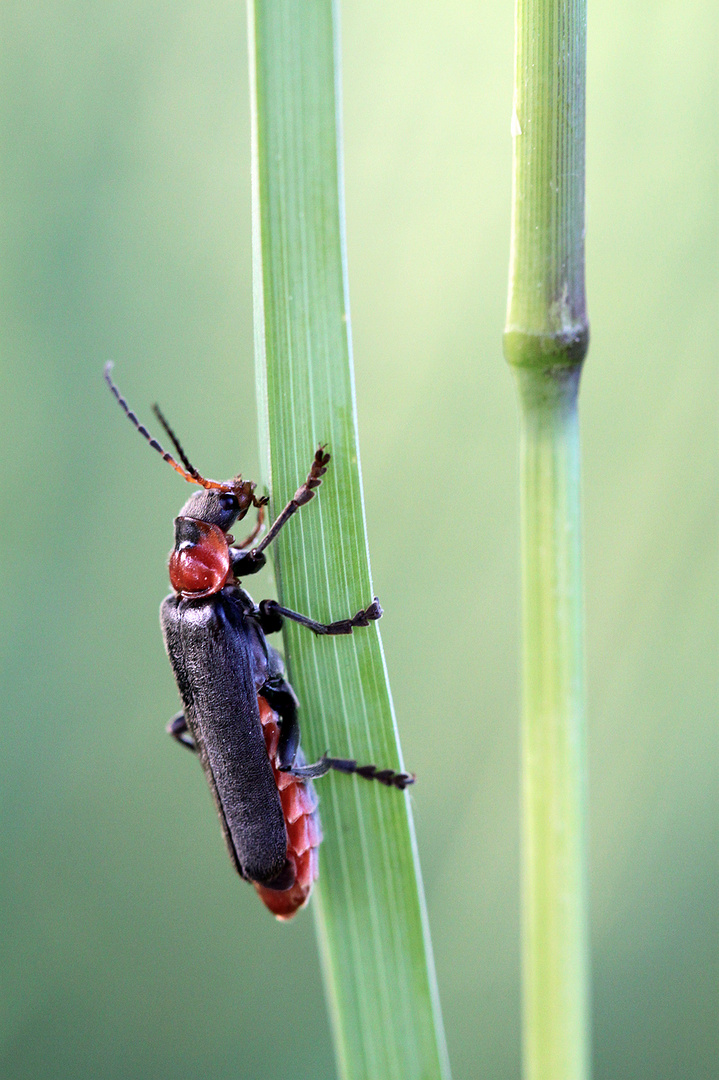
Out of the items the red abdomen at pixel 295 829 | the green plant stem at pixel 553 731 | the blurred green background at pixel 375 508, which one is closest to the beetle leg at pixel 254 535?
the red abdomen at pixel 295 829

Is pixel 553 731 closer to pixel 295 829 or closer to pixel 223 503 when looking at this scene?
pixel 295 829

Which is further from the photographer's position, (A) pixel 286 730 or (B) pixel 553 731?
(A) pixel 286 730

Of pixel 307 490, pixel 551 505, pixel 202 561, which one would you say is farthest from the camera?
pixel 202 561

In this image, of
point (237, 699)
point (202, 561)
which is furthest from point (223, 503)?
point (237, 699)

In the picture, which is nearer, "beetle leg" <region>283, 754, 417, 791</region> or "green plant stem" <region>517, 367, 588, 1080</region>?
"green plant stem" <region>517, 367, 588, 1080</region>

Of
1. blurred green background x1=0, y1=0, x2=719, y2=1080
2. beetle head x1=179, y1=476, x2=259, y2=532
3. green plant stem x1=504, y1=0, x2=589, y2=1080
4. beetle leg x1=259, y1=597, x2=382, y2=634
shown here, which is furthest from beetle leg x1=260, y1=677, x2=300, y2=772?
blurred green background x1=0, y1=0, x2=719, y2=1080

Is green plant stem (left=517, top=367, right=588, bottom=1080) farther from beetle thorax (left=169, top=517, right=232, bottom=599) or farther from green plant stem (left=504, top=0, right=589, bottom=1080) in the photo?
beetle thorax (left=169, top=517, right=232, bottom=599)

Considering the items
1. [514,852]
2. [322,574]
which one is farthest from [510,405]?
[322,574]
